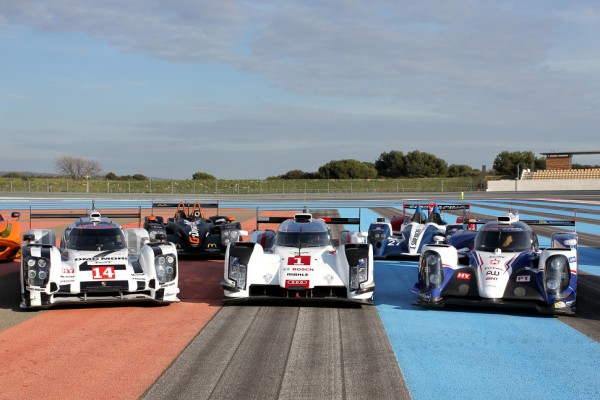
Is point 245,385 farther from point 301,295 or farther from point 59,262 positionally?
point 59,262

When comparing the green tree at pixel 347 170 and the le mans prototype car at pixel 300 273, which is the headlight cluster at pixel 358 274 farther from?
the green tree at pixel 347 170

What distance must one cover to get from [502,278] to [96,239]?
296 inches

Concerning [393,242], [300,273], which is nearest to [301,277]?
[300,273]

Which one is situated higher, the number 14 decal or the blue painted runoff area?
the number 14 decal

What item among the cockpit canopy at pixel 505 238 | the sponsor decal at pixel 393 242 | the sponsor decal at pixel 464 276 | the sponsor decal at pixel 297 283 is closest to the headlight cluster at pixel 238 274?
the sponsor decal at pixel 297 283

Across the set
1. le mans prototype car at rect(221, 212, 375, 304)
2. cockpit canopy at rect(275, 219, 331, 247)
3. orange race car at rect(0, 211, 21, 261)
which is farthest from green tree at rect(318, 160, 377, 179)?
le mans prototype car at rect(221, 212, 375, 304)

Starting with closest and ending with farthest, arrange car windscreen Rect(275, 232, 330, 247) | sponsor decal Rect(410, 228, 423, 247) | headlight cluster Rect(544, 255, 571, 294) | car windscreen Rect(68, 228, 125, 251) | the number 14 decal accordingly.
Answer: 1. headlight cluster Rect(544, 255, 571, 294)
2. the number 14 decal
3. car windscreen Rect(68, 228, 125, 251)
4. car windscreen Rect(275, 232, 330, 247)
5. sponsor decal Rect(410, 228, 423, 247)

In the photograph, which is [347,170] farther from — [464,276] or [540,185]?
[464,276]

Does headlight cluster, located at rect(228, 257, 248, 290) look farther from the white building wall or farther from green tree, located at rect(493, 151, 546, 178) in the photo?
green tree, located at rect(493, 151, 546, 178)

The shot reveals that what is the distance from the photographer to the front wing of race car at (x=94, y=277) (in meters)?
11.5

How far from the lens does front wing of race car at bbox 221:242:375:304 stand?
39.1 feet

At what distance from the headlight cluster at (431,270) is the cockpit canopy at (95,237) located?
5.79 meters

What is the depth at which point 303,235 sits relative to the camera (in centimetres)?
1347

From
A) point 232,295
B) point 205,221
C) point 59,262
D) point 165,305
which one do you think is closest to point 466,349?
point 232,295
